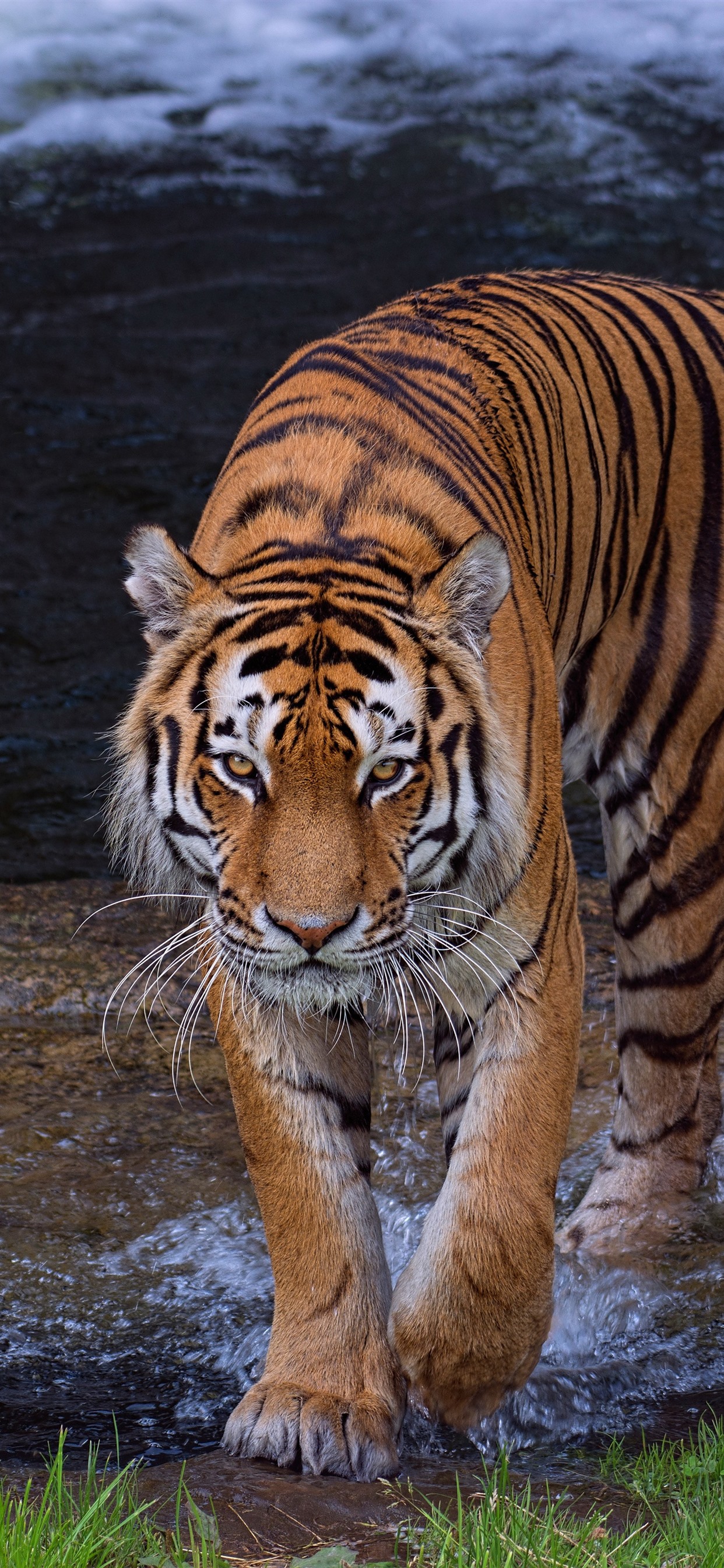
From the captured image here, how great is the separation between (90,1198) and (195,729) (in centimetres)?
140

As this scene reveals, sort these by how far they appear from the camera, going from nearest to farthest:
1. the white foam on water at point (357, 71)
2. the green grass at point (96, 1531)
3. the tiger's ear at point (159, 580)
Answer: the green grass at point (96, 1531) < the tiger's ear at point (159, 580) < the white foam on water at point (357, 71)

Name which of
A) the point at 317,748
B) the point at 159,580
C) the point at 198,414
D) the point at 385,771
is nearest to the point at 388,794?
the point at 385,771

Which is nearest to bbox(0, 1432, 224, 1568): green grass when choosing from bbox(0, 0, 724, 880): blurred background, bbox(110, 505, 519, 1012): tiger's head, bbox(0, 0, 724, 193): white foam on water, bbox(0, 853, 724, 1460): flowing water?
bbox(0, 853, 724, 1460): flowing water

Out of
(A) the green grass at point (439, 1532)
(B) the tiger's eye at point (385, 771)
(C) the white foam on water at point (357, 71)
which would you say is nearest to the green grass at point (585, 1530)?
(A) the green grass at point (439, 1532)

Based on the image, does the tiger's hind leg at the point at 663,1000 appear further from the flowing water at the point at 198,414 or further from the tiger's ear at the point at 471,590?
the tiger's ear at the point at 471,590

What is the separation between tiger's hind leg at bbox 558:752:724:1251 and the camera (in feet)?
11.4

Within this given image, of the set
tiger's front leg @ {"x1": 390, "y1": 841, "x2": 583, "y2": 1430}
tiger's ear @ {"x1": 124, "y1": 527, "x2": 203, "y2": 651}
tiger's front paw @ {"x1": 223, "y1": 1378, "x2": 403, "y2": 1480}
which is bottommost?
tiger's front paw @ {"x1": 223, "y1": 1378, "x2": 403, "y2": 1480}

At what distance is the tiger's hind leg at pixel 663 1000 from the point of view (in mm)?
3475

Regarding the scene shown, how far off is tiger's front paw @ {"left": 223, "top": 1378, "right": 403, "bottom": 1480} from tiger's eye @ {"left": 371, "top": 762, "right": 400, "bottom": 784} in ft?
3.08

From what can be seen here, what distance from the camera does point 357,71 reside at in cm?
1270

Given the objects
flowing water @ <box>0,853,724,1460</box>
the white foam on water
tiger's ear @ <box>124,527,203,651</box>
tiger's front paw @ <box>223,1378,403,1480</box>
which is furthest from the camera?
the white foam on water

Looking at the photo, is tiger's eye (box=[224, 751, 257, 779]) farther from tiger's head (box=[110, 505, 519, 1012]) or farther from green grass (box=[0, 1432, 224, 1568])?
green grass (box=[0, 1432, 224, 1568])

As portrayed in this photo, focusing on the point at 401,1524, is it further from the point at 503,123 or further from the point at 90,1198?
the point at 503,123

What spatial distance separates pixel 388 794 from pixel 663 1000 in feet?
4.28
